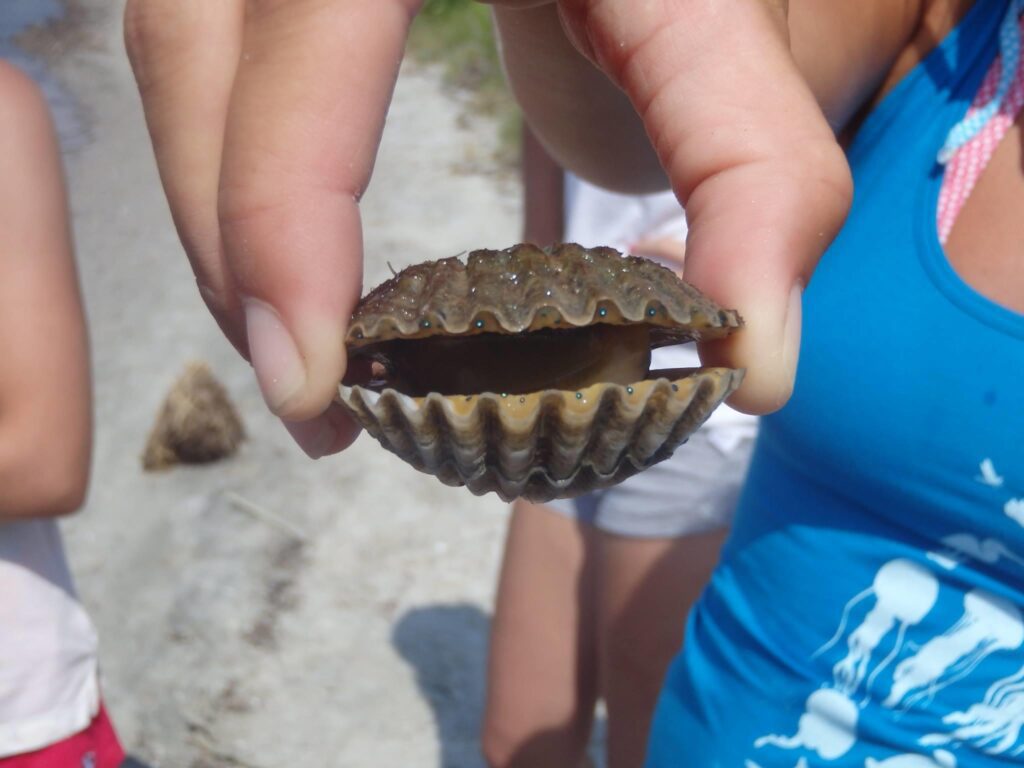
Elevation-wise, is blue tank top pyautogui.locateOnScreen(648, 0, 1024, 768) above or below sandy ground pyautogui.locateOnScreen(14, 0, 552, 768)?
above

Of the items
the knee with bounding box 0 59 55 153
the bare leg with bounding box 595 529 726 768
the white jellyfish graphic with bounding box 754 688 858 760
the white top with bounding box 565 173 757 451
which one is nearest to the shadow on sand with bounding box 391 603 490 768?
the bare leg with bounding box 595 529 726 768

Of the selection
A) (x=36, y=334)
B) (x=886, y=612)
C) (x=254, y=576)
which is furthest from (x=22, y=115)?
(x=254, y=576)

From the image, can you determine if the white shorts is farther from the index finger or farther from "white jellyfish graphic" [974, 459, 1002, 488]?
the index finger

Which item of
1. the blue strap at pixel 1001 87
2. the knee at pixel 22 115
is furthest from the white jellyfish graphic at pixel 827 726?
the knee at pixel 22 115

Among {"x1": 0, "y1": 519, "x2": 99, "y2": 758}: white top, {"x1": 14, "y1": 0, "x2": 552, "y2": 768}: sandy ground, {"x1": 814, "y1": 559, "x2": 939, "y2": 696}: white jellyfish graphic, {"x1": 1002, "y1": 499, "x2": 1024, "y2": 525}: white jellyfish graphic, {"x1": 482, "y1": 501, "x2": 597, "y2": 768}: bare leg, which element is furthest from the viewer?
{"x1": 14, "y1": 0, "x2": 552, "y2": 768}: sandy ground

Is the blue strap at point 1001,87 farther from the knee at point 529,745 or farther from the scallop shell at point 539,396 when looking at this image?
the knee at point 529,745

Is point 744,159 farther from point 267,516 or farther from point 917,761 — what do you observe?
point 267,516

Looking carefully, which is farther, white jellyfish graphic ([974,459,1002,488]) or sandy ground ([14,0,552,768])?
sandy ground ([14,0,552,768])

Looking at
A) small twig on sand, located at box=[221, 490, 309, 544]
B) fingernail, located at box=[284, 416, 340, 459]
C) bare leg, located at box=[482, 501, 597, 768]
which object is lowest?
small twig on sand, located at box=[221, 490, 309, 544]
